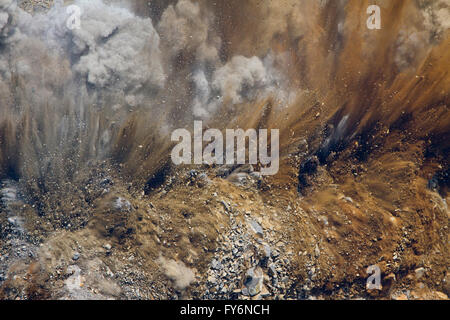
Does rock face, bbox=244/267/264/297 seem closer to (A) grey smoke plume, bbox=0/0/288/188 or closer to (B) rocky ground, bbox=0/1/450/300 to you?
(B) rocky ground, bbox=0/1/450/300

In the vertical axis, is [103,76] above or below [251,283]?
above

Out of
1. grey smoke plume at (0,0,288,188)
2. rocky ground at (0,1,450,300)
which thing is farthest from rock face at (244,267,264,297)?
grey smoke plume at (0,0,288,188)

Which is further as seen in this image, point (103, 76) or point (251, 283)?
point (103, 76)

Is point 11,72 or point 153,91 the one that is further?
point 153,91

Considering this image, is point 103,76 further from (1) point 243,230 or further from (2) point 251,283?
(2) point 251,283

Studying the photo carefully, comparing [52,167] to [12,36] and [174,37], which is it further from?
[174,37]

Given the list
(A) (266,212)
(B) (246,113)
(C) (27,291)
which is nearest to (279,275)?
(A) (266,212)

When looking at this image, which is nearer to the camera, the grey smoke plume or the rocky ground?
the rocky ground

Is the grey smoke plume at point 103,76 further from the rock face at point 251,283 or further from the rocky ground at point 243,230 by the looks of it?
the rock face at point 251,283

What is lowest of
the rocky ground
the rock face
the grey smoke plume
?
the rock face

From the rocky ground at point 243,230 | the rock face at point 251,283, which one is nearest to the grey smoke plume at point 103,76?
the rocky ground at point 243,230

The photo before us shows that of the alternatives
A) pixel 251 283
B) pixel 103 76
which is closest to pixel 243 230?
pixel 251 283
